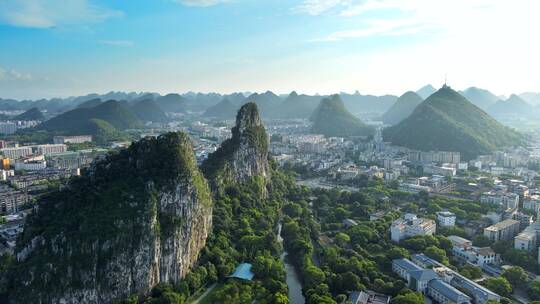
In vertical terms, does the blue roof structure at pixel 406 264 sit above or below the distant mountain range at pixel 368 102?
below

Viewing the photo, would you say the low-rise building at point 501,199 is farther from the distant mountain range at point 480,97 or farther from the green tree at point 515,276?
the distant mountain range at point 480,97

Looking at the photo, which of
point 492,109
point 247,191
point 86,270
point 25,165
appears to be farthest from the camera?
point 492,109

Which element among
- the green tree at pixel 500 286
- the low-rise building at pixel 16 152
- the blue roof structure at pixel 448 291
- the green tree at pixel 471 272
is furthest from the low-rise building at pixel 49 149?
the green tree at pixel 500 286

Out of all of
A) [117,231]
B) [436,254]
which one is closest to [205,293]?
[117,231]

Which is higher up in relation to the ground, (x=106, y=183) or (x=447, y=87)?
(x=447, y=87)

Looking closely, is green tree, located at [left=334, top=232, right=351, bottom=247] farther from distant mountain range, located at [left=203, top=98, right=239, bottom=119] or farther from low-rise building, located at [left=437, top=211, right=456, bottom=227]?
distant mountain range, located at [left=203, top=98, right=239, bottom=119]

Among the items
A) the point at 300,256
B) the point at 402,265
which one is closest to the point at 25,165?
the point at 300,256

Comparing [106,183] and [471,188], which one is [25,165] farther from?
[471,188]

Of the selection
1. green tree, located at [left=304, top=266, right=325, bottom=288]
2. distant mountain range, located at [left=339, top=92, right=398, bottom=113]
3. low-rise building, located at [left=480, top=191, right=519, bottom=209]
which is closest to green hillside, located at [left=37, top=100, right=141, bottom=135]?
low-rise building, located at [left=480, top=191, right=519, bottom=209]
